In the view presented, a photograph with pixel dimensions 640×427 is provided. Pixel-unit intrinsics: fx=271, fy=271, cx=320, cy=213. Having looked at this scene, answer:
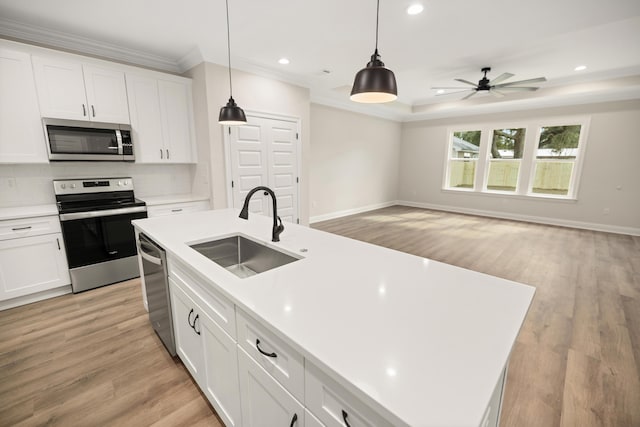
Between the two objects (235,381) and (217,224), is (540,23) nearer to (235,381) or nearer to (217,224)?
(217,224)


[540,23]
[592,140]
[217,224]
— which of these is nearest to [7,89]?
[217,224]

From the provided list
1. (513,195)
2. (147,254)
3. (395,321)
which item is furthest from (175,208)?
(513,195)

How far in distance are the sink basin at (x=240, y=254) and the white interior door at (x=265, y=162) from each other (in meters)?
2.08

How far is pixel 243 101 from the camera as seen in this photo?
3.79 metres

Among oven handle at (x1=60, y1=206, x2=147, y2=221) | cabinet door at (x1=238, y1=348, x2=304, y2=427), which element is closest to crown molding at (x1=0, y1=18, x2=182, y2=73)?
oven handle at (x1=60, y1=206, x2=147, y2=221)

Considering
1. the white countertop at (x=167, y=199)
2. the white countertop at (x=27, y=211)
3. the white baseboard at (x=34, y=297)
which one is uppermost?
the white countertop at (x=167, y=199)

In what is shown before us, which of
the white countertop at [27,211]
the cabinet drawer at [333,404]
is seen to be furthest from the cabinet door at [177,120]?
the cabinet drawer at [333,404]

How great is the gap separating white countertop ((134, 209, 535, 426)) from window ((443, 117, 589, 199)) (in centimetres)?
642

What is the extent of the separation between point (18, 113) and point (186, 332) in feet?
9.34

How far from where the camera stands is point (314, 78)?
A: 4.45 m

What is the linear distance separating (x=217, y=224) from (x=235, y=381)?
1.21 metres

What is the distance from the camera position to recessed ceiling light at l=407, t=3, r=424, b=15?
2.39 m

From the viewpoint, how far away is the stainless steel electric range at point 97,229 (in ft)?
9.03

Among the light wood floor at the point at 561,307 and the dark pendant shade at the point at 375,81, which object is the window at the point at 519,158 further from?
the dark pendant shade at the point at 375,81
